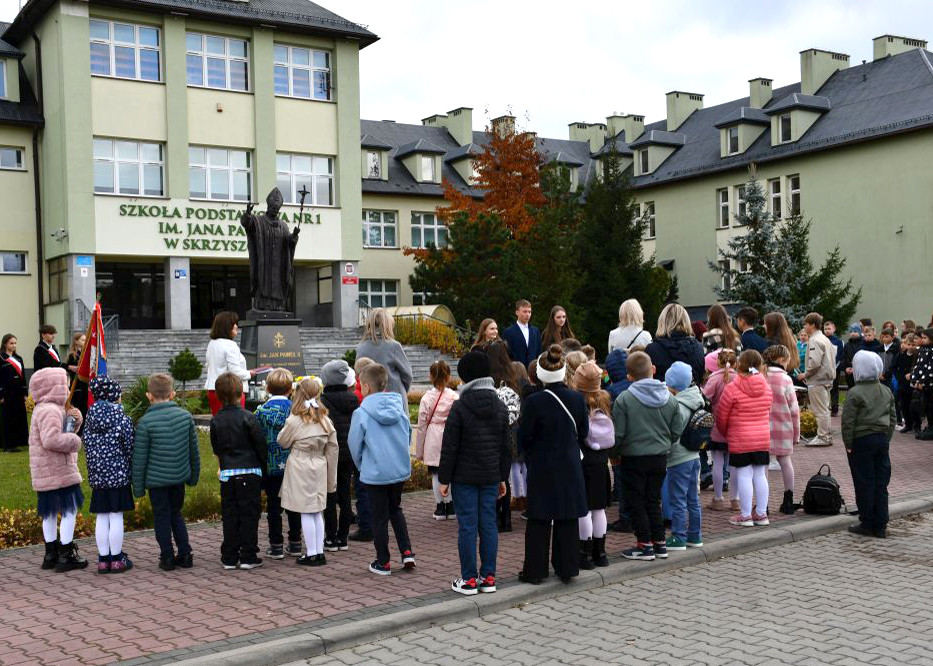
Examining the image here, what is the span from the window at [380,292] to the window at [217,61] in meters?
13.0

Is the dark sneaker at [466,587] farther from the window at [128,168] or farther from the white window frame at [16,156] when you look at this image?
the white window frame at [16,156]

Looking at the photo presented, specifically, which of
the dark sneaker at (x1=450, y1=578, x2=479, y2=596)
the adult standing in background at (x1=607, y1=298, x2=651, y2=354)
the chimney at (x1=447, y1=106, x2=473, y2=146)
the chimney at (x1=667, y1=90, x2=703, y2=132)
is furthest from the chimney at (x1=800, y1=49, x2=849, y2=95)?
the dark sneaker at (x1=450, y1=578, x2=479, y2=596)

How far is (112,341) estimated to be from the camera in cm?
2838

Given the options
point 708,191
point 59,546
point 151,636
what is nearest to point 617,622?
point 151,636

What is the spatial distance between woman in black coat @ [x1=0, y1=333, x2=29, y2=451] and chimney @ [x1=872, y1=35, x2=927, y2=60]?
39194 millimetres

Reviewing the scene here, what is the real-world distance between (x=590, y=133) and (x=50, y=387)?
2090 inches

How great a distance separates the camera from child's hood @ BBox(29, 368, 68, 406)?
26.2 ft

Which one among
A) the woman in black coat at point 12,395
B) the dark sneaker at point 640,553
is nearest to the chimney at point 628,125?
the woman in black coat at point 12,395

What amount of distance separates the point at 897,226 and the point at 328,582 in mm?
35293

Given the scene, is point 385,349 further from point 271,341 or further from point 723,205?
point 723,205

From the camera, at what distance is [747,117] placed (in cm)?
4441

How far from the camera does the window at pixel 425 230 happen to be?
152 feet

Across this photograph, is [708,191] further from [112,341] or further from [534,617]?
[534,617]

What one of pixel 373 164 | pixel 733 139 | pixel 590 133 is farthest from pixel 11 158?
pixel 590 133
